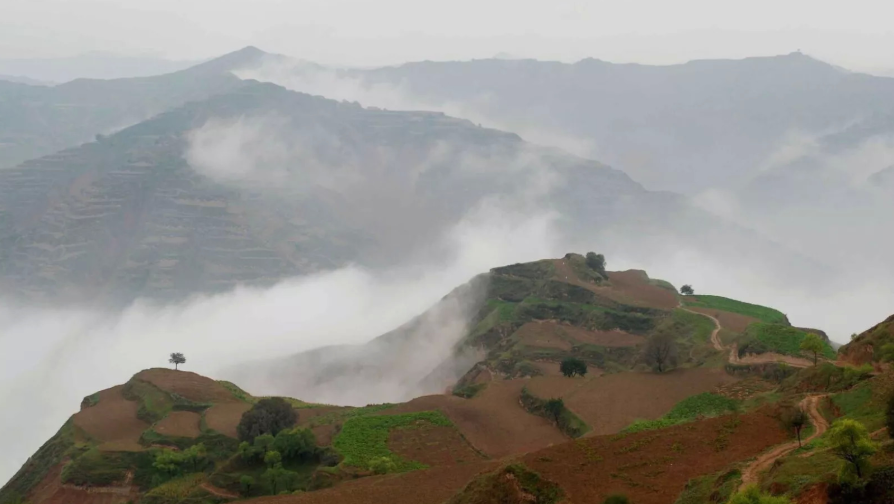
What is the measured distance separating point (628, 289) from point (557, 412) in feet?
153

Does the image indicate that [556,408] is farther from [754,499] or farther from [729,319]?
[754,499]

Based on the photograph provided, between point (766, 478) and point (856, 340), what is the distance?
23.8 meters

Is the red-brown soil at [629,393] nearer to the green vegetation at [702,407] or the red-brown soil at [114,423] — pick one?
→ the green vegetation at [702,407]

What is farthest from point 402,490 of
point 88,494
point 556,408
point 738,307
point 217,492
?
point 738,307

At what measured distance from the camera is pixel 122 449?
203 ft

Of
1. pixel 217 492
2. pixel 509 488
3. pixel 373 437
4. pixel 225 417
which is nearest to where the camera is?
pixel 509 488

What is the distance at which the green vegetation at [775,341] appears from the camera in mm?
64225

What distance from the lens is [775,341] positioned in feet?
216

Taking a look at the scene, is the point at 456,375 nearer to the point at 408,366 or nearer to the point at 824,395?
the point at 408,366

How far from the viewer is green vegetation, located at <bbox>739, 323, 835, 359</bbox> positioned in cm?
6422

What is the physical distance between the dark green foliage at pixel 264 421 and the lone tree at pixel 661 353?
35.3 m

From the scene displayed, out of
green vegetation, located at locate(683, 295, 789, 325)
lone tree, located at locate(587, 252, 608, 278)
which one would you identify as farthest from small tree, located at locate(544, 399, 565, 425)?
lone tree, located at locate(587, 252, 608, 278)

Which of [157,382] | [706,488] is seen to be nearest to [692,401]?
[706,488]

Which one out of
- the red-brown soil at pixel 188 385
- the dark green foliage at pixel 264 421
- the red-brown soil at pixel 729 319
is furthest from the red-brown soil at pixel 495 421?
the red-brown soil at pixel 729 319
